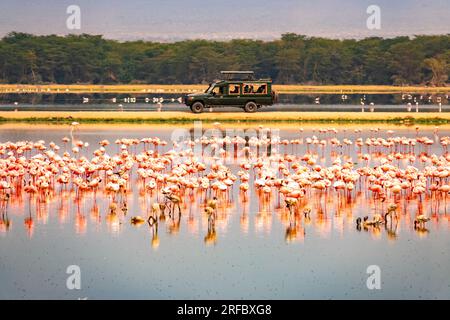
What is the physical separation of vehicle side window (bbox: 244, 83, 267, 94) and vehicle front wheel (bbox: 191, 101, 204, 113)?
275 cm

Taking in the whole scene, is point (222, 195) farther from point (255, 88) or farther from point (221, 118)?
point (255, 88)

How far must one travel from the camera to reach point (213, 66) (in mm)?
169500

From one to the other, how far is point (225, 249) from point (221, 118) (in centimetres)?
3483

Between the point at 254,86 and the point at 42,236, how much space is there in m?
38.5

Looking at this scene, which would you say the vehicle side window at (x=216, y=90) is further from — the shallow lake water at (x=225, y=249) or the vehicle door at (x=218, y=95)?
the shallow lake water at (x=225, y=249)

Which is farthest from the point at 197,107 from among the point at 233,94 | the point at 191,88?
the point at 191,88

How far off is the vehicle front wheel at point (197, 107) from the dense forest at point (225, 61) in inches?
4196

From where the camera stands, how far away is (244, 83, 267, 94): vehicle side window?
60.3 meters

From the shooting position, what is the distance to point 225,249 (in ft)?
70.7

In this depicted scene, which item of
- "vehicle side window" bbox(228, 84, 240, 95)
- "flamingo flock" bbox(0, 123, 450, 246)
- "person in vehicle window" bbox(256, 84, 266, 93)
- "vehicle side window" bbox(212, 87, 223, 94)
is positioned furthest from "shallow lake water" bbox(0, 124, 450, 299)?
"person in vehicle window" bbox(256, 84, 266, 93)

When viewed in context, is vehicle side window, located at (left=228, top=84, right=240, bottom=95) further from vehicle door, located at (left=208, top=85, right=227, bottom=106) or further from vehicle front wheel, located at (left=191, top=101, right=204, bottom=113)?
vehicle front wheel, located at (left=191, top=101, right=204, bottom=113)

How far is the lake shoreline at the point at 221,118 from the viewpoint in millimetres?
56688

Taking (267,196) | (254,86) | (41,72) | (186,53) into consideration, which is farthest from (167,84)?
(267,196)
